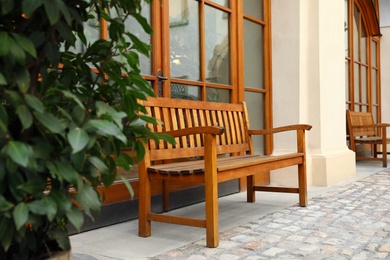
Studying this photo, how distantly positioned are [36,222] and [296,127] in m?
2.91

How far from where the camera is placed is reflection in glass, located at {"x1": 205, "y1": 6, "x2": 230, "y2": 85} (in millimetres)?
4203

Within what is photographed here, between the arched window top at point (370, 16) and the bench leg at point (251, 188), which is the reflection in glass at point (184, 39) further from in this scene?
the arched window top at point (370, 16)

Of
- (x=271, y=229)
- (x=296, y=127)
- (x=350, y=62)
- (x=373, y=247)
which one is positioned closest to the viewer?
(x=373, y=247)

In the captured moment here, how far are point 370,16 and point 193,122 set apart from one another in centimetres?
712

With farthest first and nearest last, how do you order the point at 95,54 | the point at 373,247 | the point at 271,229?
the point at 271,229 < the point at 373,247 < the point at 95,54

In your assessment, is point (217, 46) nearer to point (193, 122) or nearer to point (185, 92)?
point (185, 92)

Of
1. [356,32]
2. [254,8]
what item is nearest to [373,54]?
[356,32]

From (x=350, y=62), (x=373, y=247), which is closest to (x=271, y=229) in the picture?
(x=373, y=247)

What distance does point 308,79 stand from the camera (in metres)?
5.16

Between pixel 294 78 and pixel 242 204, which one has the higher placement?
pixel 294 78

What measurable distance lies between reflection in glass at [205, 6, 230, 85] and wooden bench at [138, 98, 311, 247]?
0.49 meters

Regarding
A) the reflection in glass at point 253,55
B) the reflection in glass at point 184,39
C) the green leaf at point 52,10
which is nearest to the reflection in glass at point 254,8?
the reflection in glass at point 253,55

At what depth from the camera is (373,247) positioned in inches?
99.7

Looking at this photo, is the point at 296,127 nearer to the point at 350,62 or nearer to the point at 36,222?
the point at 36,222
